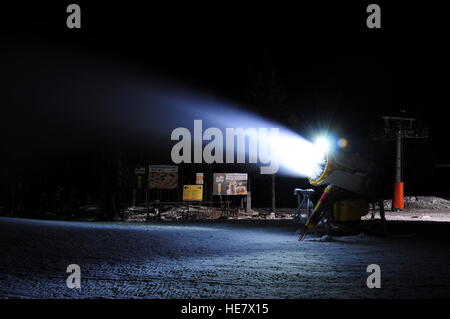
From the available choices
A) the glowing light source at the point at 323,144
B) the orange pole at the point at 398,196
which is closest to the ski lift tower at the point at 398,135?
the orange pole at the point at 398,196

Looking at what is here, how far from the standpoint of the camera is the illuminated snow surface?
855cm

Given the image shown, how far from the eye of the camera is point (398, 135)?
3672cm

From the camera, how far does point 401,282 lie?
30.7 ft

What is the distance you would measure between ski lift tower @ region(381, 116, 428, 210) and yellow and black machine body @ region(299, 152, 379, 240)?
20.7 metres

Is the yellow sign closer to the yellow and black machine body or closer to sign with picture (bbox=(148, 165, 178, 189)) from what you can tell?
sign with picture (bbox=(148, 165, 178, 189))

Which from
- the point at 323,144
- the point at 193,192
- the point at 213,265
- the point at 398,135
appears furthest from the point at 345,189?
the point at 398,135

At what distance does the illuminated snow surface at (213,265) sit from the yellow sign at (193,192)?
9720mm

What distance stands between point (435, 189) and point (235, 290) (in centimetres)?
5005

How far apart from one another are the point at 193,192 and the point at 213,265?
1712cm

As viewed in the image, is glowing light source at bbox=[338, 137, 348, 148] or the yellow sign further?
the yellow sign

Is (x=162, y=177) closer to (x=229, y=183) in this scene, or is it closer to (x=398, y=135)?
(x=229, y=183)

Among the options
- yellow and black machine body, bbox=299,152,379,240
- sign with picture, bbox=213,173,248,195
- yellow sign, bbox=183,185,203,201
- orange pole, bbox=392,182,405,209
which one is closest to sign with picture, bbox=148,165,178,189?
yellow sign, bbox=183,185,203,201
